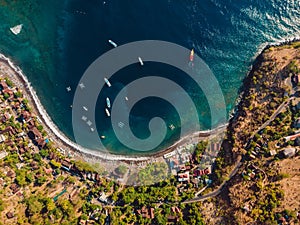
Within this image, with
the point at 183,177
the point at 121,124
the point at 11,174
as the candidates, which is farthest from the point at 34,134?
the point at 183,177

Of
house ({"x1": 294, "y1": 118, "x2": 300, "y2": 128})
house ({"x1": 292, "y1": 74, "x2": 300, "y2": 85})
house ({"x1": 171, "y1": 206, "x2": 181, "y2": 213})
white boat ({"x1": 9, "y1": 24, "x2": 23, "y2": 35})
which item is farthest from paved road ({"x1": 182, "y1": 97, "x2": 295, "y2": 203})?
white boat ({"x1": 9, "y1": 24, "x2": 23, "y2": 35})

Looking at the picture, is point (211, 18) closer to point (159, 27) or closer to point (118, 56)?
point (159, 27)

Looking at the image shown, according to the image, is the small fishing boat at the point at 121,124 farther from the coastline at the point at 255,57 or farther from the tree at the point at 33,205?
the coastline at the point at 255,57

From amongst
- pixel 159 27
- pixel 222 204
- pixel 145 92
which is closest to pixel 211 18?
pixel 159 27

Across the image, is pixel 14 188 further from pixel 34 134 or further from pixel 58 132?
pixel 58 132

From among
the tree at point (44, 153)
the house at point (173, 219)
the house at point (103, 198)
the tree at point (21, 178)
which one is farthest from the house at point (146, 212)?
the tree at point (21, 178)
